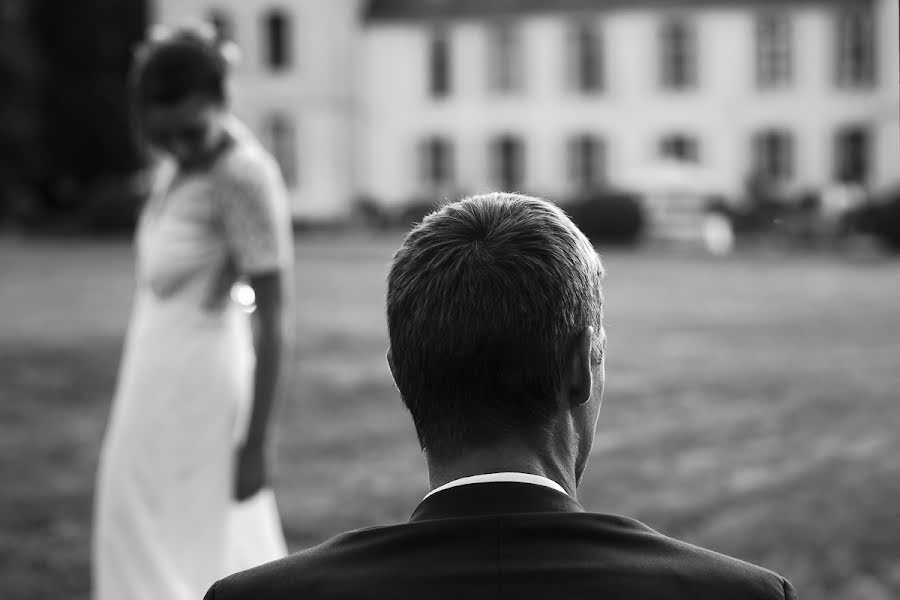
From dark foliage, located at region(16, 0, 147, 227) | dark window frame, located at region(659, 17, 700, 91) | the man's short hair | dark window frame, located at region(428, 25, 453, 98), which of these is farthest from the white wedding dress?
dark foliage, located at region(16, 0, 147, 227)

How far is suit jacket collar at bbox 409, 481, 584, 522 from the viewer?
5.13 ft

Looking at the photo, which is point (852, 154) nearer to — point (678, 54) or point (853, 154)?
point (853, 154)

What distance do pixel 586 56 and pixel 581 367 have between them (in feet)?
141

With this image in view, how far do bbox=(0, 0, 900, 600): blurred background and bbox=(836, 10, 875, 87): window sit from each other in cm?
8

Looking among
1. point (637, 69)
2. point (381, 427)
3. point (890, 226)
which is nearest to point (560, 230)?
point (381, 427)

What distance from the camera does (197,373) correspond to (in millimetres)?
3877

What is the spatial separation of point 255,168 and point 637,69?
134ft

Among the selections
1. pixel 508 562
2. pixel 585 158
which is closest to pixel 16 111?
pixel 585 158

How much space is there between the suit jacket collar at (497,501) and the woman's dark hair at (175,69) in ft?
7.54

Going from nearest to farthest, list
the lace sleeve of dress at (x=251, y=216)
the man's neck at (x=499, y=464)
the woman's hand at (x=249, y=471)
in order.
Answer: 1. the man's neck at (x=499, y=464)
2. the lace sleeve of dress at (x=251, y=216)
3. the woman's hand at (x=249, y=471)

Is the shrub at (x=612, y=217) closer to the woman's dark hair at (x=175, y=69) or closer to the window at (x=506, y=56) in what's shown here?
the window at (x=506, y=56)

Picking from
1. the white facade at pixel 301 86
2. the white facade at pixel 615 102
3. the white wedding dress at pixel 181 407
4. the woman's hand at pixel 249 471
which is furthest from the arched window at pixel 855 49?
the woman's hand at pixel 249 471

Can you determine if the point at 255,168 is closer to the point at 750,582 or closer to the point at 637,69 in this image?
the point at 750,582

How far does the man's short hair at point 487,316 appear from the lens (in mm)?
1556
